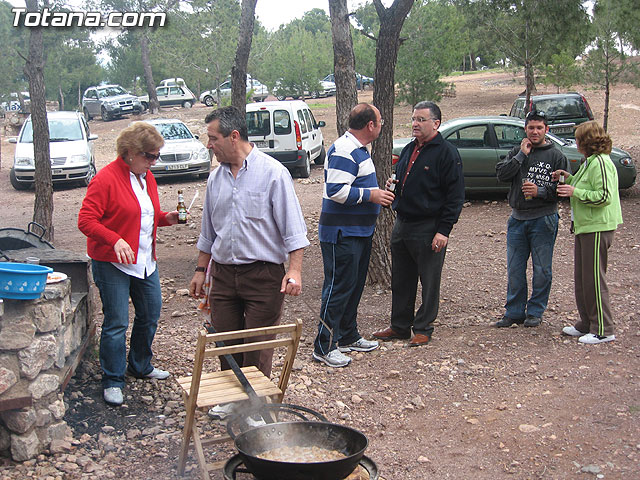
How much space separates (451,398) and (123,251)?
243cm

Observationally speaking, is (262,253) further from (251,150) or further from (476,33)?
(476,33)

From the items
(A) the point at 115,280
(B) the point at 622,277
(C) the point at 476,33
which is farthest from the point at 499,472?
(C) the point at 476,33

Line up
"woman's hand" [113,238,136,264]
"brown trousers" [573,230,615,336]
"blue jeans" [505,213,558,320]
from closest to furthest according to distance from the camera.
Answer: "woman's hand" [113,238,136,264], "brown trousers" [573,230,615,336], "blue jeans" [505,213,558,320]

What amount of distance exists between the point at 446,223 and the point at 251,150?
6.44 ft

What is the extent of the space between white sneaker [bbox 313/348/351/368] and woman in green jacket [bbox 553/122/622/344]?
1917mm

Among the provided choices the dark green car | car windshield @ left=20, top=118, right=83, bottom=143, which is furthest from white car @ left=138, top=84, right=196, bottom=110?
the dark green car

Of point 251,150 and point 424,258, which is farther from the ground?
point 251,150

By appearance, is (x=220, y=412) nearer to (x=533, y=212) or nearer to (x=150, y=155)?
(x=150, y=155)

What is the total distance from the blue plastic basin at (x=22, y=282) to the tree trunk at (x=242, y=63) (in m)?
6.01

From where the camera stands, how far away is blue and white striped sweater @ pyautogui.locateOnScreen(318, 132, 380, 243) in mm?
5156

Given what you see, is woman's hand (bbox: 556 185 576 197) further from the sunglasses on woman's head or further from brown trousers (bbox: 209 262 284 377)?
the sunglasses on woman's head

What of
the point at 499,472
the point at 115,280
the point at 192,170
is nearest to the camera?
the point at 499,472

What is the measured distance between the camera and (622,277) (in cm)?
764

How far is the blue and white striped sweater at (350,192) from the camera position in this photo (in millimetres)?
5156
